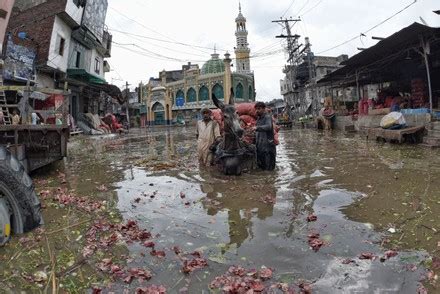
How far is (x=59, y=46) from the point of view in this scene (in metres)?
26.6

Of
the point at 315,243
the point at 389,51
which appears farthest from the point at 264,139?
the point at 389,51

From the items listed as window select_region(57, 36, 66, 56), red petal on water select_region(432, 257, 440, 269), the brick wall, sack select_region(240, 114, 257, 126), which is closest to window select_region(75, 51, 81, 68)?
window select_region(57, 36, 66, 56)

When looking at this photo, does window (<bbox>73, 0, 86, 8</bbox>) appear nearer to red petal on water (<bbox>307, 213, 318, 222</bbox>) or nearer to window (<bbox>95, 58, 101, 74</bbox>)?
window (<bbox>95, 58, 101, 74</bbox>)

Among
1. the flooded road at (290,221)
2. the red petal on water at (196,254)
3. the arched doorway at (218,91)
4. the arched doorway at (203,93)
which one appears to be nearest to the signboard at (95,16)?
the flooded road at (290,221)

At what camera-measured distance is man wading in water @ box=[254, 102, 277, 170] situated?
888cm

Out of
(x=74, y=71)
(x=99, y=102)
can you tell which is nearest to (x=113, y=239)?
(x=74, y=71)

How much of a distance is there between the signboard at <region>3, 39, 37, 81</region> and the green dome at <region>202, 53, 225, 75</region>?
42.2 metres

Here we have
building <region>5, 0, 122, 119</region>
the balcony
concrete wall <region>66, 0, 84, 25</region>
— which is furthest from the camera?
the balcony

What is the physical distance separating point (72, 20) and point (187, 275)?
28163 mm

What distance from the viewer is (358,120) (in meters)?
23.5

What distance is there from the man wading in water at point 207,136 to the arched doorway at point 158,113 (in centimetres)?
5519

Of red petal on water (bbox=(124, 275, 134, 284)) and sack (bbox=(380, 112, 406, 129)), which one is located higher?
sack (bbox=(380, 112, 406, 129))

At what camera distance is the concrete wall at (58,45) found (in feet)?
82.9

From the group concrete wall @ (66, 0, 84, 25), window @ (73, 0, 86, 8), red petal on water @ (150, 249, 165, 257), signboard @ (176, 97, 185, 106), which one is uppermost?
window @ (73, 0, 86, 8)
